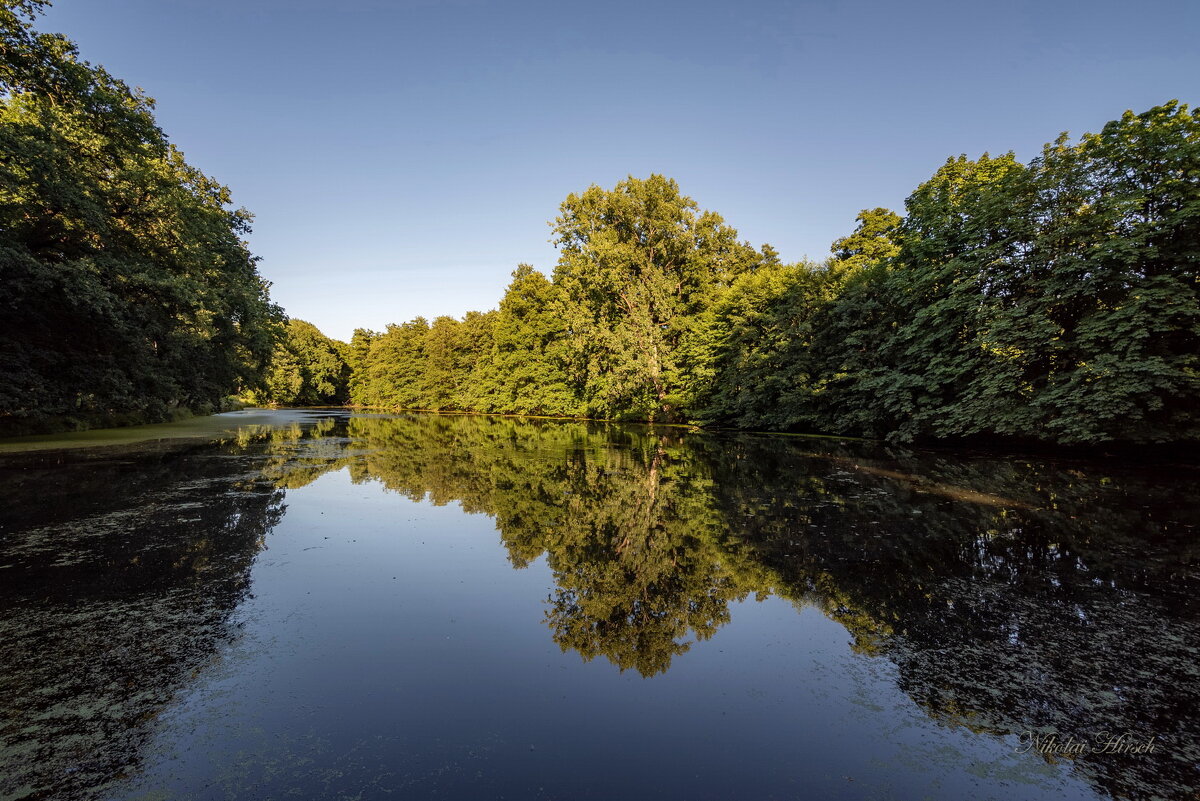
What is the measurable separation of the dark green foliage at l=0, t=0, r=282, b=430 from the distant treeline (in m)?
23.0

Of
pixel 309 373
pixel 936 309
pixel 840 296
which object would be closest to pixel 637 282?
pixel 840 296

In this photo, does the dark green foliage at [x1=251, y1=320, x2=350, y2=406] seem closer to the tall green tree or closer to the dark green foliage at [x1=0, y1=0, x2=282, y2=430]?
the tall green tree

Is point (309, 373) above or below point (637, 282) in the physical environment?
below

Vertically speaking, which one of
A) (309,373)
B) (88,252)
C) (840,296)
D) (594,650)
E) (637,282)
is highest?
(637,282)

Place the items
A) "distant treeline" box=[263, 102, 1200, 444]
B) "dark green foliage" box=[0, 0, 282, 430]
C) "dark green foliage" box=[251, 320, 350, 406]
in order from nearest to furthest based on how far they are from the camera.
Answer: "distant treeline" box=[263, 102, 1200, 444] < "dark green foliage" box=[0, 0, 282, 430] < "dark green foliage" box=[251, 320, 350, 406]

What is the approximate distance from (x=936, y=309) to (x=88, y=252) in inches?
1078

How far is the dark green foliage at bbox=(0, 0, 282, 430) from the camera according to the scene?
13820mm

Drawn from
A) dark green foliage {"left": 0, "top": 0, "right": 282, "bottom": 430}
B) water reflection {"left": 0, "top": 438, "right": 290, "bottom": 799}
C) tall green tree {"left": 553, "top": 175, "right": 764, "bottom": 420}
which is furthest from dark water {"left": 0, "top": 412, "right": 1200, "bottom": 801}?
tall green tree {"left": 553, "top": 175, "right": 764, "bottom": 420}

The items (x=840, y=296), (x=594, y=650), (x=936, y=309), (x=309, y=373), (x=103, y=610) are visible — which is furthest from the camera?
(x=309, y=373)

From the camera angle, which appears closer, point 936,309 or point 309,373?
point 936,309

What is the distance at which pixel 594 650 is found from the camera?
12.8 ft

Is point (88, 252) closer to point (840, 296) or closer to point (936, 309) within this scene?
point (936, 309)

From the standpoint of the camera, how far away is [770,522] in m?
7.78

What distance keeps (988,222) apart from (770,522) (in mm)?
15766
